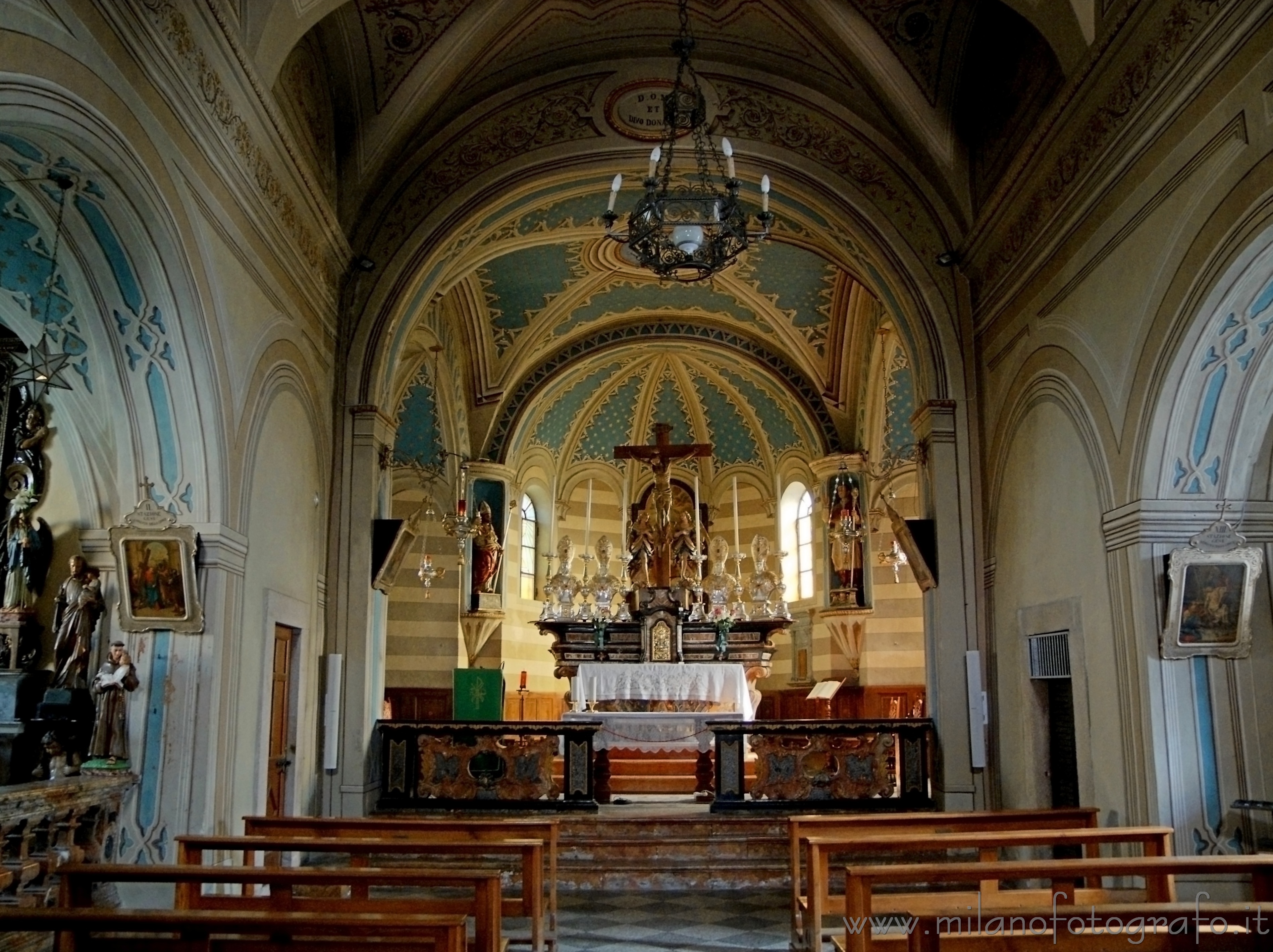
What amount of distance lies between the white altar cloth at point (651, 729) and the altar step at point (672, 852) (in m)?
1.53

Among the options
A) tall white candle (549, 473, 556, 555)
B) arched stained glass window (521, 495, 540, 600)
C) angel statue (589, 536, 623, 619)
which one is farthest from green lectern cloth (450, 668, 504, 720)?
tall white candle (549, 473, 556, 555)

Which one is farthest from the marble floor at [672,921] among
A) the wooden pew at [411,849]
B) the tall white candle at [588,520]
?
the tall white candle at [588,520]

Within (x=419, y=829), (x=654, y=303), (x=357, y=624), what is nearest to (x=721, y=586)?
(x=654, y=303)

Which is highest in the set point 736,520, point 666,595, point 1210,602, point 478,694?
point 736,520

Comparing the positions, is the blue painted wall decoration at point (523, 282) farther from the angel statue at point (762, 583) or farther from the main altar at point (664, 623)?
the angel statue at point (762, 583)

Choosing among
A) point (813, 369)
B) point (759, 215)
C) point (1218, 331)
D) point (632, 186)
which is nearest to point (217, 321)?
point (759, 215)

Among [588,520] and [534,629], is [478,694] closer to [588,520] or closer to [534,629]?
[588,520]

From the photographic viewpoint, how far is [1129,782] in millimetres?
6984

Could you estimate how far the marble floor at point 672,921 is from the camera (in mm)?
6715

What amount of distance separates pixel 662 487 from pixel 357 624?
6.14 metres

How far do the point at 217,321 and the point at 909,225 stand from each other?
6.31 meters

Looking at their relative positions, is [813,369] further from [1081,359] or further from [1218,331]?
[1218,331]

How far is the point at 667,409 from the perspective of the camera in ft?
58.8

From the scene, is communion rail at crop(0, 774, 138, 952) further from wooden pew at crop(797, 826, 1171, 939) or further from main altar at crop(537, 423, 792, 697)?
main altar at crop(537, 423, 792, 697)
